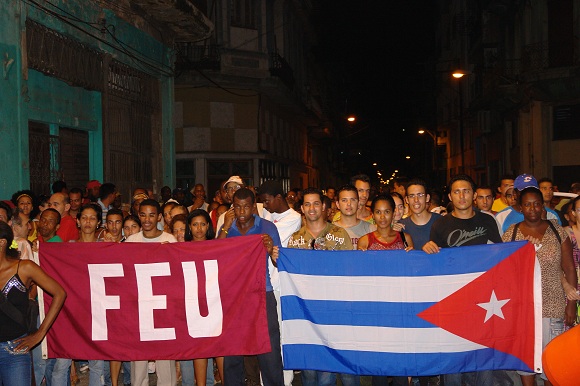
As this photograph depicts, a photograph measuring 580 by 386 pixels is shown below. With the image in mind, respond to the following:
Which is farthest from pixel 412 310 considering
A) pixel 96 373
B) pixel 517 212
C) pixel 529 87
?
pixel 529 87

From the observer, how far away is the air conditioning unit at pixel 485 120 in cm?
4012

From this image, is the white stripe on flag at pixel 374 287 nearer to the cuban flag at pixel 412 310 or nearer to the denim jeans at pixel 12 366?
the cuban flag at pixel 412 310

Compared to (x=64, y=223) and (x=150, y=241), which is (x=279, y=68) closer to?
(x=64, y=223)

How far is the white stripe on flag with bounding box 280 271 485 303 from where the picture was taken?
712 centimetres

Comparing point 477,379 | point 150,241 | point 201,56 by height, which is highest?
point 201,56

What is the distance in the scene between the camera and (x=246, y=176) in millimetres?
28016

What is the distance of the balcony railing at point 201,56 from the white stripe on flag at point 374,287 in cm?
1957

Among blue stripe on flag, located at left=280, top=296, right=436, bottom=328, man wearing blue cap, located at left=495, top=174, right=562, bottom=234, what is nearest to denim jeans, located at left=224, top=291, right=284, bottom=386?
blue stripe on flag, located at left=280, top=296, right=436, bottom=328

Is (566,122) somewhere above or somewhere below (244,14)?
below

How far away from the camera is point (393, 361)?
23.3 feet

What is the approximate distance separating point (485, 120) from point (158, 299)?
35676mm

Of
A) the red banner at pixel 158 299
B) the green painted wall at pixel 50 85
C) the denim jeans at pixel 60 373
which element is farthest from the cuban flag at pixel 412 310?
the green painted wall at pixel 50 85

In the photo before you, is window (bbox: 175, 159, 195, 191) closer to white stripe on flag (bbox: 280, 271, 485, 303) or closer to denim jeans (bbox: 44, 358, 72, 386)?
denim jeans (bbox: 44, 358, 72, 386)

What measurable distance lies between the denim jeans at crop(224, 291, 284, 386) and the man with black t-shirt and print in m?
1.60
